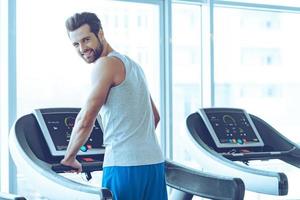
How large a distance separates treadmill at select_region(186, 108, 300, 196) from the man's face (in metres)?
1.12

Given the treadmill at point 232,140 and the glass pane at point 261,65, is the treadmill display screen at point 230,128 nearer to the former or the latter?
the treadmill at point 232,140

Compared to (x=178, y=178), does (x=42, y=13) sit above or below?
above

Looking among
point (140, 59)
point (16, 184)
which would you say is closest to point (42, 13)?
point (140, 59)

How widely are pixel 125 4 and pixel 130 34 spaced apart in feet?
0.79

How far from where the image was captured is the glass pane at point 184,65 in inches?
173

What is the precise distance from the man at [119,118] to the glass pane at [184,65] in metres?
1.96

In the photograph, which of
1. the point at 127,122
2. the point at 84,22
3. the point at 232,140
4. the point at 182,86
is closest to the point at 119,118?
the point at 127,122

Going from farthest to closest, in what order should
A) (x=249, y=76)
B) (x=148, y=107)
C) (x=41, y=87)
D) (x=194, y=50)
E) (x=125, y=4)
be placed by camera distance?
(x=249, y=76) < (x=194, y=50) < (x=125, y=4) < (x=41, y=87) < (x=148, y=107)

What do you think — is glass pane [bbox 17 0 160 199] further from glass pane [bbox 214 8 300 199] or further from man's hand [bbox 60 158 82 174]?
man's hand [bbox 60 158 82 174]

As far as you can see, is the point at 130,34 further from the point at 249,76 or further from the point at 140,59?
the point at 249,76

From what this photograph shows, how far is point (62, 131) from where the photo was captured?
2.89 metres

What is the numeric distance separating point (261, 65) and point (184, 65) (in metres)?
0.88

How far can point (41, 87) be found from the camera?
12.4ft

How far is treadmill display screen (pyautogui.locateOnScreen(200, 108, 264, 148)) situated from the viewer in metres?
3.50
